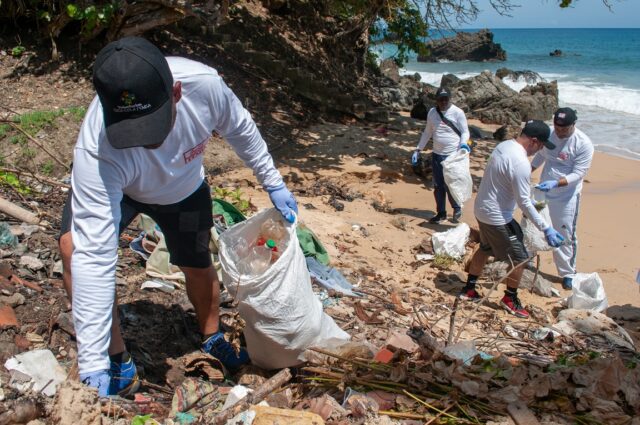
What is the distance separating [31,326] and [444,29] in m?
8.84

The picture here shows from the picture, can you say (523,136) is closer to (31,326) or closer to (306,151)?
(31,326)

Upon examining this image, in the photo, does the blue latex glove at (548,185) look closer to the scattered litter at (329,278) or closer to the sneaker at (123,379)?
the scattered litter at (329,278)

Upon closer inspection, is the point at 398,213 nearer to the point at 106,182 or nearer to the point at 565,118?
the point at 565,118

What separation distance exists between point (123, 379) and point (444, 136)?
5.32 meters

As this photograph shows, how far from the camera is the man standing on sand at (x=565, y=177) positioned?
5.71m

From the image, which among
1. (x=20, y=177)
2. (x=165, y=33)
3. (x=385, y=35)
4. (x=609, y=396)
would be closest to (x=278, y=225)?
(x=609, y=396)

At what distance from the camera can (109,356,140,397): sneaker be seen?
2.74m

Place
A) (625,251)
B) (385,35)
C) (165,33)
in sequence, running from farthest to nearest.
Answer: (385,35), (165,33), (625,251)

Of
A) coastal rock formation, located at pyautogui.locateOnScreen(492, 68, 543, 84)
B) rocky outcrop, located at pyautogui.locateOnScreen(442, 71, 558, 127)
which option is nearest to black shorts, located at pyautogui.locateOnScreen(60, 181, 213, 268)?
rocky outcrop, located at pyautogui.locateOnScreen(442, 71, 558, 127)

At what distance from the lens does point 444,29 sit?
34.2 ft

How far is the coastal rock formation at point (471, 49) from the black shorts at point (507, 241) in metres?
42.2

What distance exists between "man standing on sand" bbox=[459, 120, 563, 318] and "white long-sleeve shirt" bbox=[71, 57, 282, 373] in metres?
2.78

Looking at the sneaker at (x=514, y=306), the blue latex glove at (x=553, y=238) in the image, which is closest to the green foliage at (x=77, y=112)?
the sneaker at (x=514, y=306)

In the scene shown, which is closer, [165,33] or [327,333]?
[327,333]
